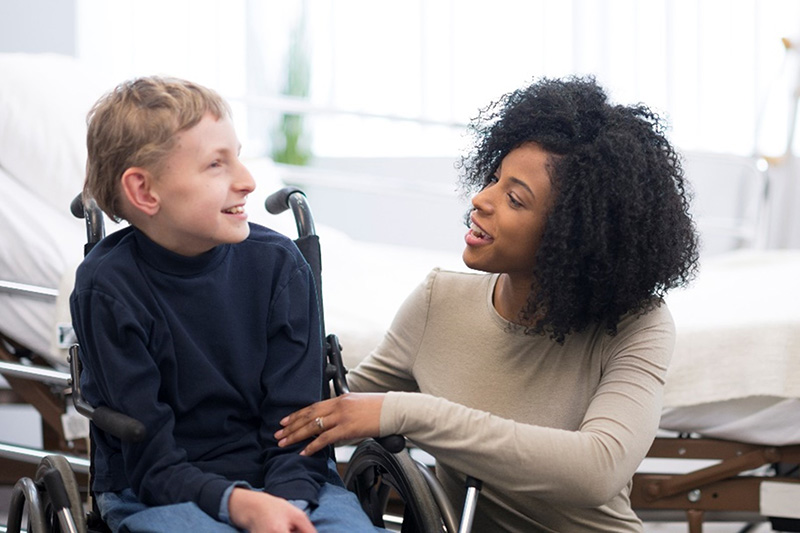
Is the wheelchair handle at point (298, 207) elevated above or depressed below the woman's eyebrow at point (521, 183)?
below

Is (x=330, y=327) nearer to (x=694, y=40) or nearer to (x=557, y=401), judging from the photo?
(x=557, y=401)

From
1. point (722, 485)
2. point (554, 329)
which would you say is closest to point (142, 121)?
point (554, 329)

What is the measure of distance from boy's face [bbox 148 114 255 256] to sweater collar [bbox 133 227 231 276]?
0.09 ft

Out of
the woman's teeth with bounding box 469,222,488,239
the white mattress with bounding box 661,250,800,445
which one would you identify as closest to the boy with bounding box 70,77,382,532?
the woman's teeth with bounding box 469,222,488,239

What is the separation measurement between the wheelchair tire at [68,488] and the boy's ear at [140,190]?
13.2 inches

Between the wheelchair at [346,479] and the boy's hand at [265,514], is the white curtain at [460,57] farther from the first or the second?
the boy's hand at [265,514]

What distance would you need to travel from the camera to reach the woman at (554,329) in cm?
126

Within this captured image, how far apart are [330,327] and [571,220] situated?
0.80 meters

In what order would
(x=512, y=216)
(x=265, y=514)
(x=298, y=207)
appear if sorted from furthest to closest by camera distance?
(x=298, y=207) < (x=512, y=216) < (x=265, y=514)

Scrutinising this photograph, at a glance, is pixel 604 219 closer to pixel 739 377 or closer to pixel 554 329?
pixel 554 329

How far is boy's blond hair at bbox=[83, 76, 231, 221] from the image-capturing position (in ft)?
4.02

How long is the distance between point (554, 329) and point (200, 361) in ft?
1.58

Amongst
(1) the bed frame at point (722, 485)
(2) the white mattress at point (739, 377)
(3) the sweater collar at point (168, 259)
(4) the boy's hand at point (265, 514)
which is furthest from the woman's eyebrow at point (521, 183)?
(1) the bed frame at point (722, 485)

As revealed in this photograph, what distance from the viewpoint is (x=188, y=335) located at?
1.27 metres
